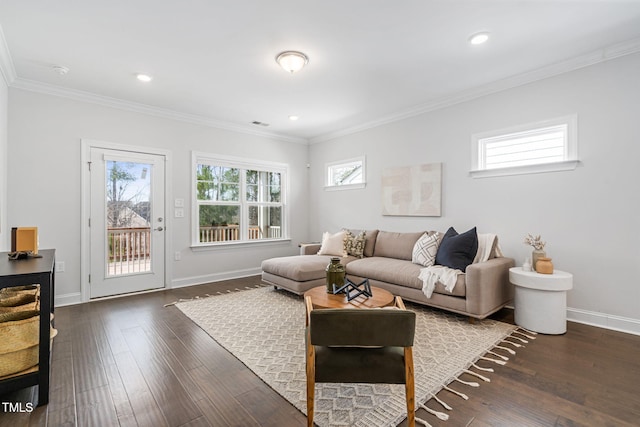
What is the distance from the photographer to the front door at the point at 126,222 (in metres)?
3.98

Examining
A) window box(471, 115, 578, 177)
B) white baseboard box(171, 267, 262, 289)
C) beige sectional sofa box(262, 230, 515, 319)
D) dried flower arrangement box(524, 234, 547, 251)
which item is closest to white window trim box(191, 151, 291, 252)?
white baseboard box(171, 267, 262, 289)

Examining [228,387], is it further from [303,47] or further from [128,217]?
[128,217]

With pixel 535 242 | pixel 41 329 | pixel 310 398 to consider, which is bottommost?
pixel 310 398

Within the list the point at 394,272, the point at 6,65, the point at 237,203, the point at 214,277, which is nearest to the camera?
the point at 6,65

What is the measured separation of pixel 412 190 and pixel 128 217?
408 centimetres

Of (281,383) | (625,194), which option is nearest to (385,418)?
(281,383)

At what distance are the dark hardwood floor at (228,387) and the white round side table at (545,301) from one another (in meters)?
0.11

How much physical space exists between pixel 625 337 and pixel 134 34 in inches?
201

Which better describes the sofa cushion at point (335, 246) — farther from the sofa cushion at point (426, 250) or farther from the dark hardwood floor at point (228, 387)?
the dark hardwood floor at point (228, 387)

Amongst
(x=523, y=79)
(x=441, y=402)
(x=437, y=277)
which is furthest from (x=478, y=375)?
(x=523, y=79)

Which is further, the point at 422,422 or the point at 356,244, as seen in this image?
the point at 356,244

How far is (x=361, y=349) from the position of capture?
1613 mm

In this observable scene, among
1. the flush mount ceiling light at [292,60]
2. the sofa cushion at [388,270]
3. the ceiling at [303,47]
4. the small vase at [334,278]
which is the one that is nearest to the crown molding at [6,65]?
the ceiling at [303,47]

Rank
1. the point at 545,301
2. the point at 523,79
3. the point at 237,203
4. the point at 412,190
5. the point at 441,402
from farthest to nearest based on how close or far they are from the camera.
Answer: the point at 237,203, the point at 412,190, the point at 523,79, the point at 545,301, the point at 441,402
